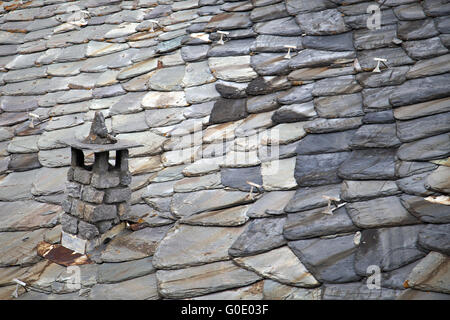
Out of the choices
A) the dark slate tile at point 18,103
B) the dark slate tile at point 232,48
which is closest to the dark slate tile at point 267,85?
the dark slate tile at point 232,48

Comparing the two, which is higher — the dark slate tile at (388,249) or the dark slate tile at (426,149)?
the dark slate tile at (426,149)

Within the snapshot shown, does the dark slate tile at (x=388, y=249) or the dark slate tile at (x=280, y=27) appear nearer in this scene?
the dark slate tile at (x=388, y=249)

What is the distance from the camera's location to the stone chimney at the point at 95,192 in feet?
17.9

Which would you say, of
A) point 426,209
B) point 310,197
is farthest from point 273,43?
point 426,209

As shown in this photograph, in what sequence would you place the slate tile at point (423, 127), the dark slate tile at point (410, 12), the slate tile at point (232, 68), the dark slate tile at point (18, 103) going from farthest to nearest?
the dark slate tile at point (18, 103), the slate tile at point (232, 68), the dark slate tile at point (410, 12), the slate tile at point (423, 127)

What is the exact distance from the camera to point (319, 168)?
5.24 meters

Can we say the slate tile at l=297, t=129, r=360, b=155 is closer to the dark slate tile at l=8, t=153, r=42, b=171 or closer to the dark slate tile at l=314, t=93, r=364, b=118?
the dark slate tile at l=314, t=93, r=364, b=118

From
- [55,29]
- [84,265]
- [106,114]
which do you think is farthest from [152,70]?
[84,265]

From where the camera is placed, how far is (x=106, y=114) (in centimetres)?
708

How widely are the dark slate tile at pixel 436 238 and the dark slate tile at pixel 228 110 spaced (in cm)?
251

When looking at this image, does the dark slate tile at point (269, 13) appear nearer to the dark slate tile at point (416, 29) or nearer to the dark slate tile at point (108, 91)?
the dark slate tile at point (416, 29)

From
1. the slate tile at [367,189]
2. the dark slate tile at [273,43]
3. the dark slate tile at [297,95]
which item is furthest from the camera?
the dark slate tile at [273,43]

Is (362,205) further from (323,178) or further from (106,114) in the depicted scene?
(106,114)

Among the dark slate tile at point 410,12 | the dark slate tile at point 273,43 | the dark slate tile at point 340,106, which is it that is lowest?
the dark slate tile at point 340,106
